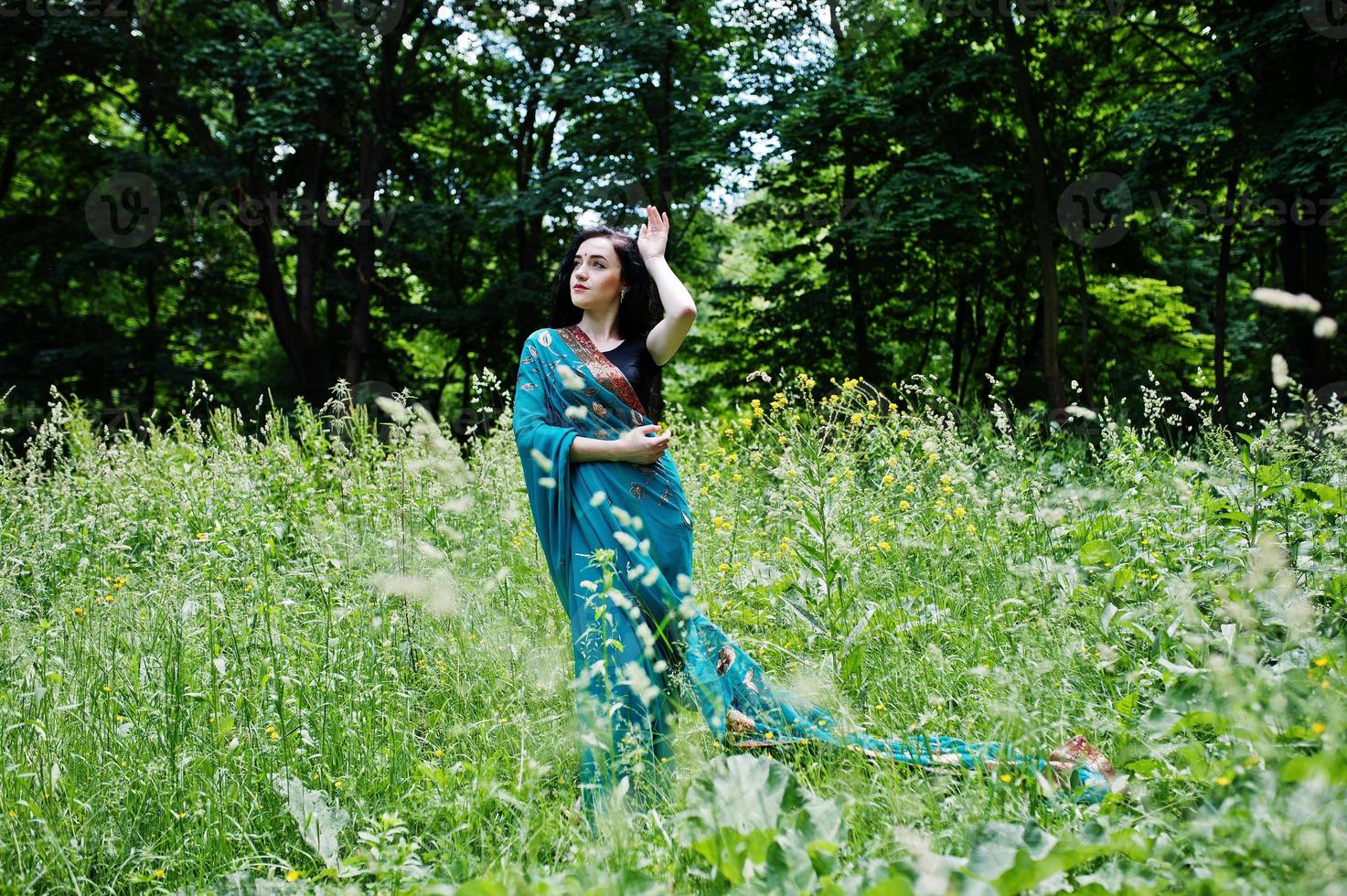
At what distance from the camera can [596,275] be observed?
10.7ft

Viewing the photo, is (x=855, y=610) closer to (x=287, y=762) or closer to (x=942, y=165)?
(x=287, y=762)

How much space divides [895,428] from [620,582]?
112 inches

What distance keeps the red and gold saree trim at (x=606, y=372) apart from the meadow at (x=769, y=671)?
0.56 meters

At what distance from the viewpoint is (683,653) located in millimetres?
2660

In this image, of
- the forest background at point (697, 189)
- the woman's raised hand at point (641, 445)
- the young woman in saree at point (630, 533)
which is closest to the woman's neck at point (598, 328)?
the young woman in saree at point (630, 533)

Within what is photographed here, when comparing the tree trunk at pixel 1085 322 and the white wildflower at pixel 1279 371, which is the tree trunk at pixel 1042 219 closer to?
the tree trunk at pixel 1085 322

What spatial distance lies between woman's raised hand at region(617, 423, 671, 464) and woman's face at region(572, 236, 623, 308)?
1.90ft

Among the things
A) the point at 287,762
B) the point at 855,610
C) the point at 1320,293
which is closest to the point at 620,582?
the point at 855,610

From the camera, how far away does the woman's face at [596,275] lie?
3.25 m

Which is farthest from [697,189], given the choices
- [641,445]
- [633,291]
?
[641,445]

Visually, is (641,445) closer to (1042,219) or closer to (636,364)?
(636,364)

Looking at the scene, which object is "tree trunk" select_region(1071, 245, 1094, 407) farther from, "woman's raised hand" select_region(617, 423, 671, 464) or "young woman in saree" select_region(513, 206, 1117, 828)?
"woman's raised hand" select_region(617, 423, 671, 464)

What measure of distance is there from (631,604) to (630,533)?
38 centimetres

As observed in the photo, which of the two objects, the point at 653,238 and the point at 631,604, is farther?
the point at 653,238
